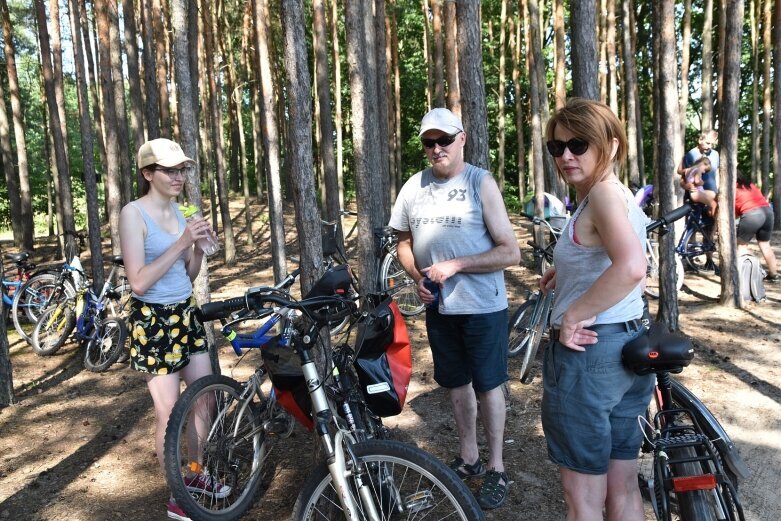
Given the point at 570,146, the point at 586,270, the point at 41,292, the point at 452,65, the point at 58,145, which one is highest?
the point at 452,65

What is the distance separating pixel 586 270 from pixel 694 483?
0.89 m

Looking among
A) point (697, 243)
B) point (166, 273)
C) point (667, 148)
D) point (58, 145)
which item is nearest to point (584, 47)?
point (667, 148)

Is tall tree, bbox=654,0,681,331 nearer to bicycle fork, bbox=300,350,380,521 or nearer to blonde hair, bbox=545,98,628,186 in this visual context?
blonde hair, bbox=545,98,628,186

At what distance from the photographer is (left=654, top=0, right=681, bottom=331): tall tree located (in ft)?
21.3

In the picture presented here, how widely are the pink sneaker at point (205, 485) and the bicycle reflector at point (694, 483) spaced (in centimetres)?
233

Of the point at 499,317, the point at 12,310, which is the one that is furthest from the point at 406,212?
the point at 12,310

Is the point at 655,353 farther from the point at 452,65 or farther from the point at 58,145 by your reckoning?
the point at 58,145

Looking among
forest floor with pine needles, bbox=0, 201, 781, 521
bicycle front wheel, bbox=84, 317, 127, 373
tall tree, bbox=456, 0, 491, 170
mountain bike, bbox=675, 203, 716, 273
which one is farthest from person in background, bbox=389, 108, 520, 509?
mountain bike, bbox=675, 203, 716, 273

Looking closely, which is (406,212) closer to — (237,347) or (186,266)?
(186,266)

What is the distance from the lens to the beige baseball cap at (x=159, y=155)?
10.8 feet

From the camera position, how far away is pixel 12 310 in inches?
331

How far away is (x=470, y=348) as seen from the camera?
3504 mm

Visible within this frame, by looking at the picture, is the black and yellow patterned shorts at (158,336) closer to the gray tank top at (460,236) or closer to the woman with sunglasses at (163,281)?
the woman with sunglasses at (163,281)

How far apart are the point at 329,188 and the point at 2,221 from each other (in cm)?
2875
